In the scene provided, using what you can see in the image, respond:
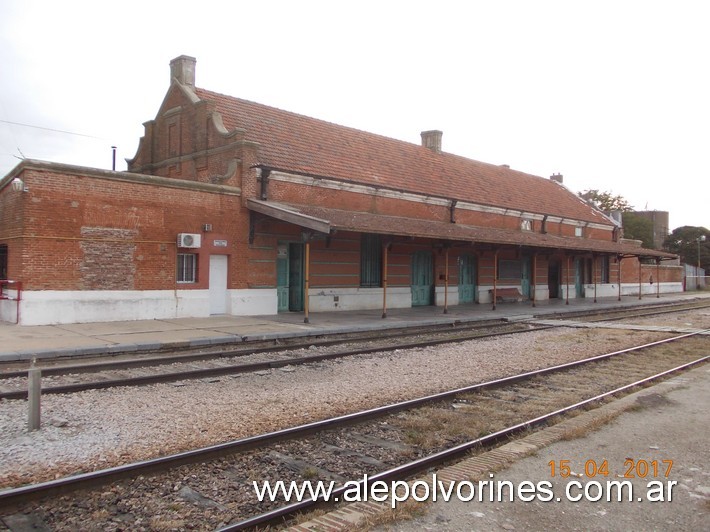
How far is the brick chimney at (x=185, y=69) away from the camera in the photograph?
65.7ft

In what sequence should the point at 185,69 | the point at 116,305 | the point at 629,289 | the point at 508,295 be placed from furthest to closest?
the point at 629,289 < the point at 508,295 < the point at 185,69 < the point at 116,305

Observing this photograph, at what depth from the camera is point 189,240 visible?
52.5 feet

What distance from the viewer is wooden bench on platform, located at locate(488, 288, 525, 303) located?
27.3m

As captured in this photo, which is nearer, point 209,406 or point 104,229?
point 209,406

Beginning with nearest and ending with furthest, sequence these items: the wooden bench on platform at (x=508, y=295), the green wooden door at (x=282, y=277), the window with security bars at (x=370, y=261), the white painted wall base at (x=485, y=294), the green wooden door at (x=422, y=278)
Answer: the green wooden door at (x=282, y=277) → the window with security bars at (x=370, y=261) → the green wooden door at (x=422, y=278) → the white painted wall base at (x=485, y=294) → the wooden bench on platform at (x=508, y=295)

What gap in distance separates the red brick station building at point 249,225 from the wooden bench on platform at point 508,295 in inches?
4.3

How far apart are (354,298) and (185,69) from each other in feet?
33.1

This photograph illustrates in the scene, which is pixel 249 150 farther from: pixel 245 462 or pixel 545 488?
pixel 545 488

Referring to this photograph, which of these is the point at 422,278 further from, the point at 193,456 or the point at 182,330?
the point at 193,456

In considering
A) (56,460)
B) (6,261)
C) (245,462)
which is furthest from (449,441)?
(6,261)

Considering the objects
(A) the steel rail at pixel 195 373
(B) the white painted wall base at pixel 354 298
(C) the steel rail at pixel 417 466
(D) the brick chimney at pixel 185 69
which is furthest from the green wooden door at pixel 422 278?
(C) the steel rail at pixel 417 466

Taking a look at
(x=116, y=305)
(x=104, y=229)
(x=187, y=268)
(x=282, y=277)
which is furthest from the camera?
(x=282, y=277)

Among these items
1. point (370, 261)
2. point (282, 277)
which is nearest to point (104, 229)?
point (282, 277)

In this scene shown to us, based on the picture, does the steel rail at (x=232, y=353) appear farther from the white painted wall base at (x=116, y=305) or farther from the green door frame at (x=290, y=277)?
the green door frame at (x=290, y=277)
